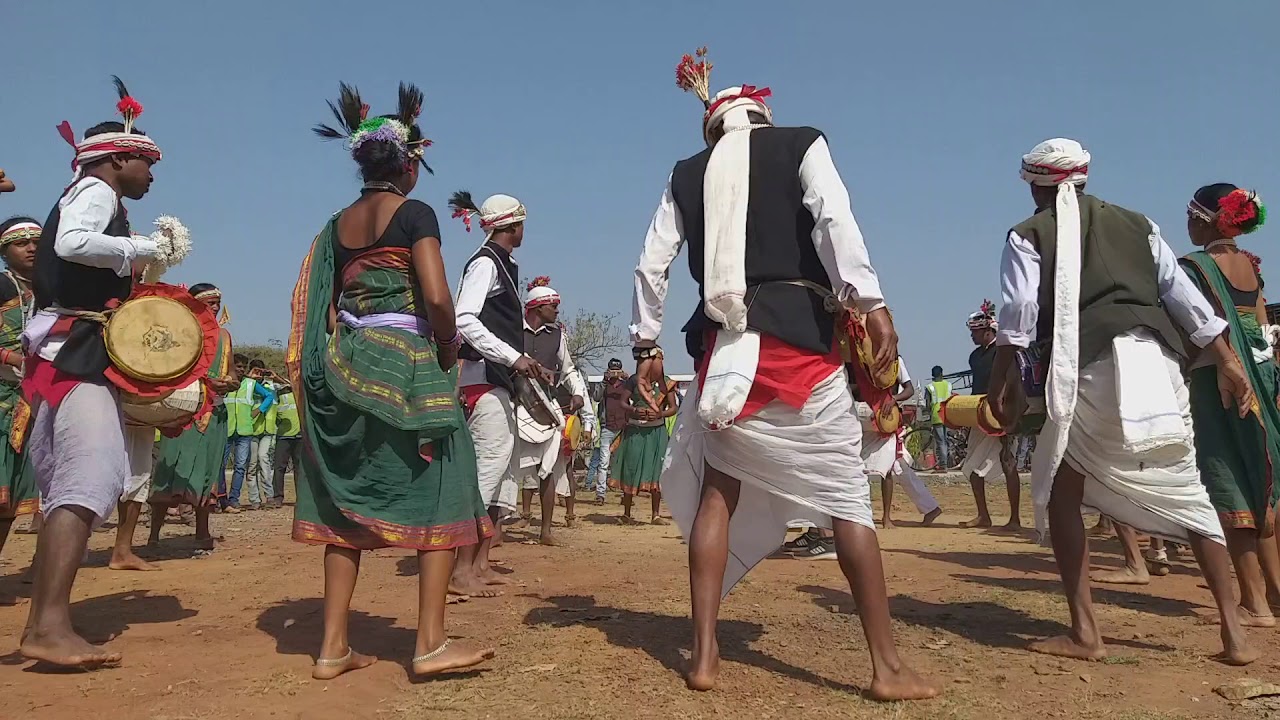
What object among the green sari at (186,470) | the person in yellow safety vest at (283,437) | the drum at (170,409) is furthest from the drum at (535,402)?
the person in yellow safety vest at (283,437)

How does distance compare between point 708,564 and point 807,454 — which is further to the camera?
point 708,564

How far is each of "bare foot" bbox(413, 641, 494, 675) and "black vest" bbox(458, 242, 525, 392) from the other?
2285 mm

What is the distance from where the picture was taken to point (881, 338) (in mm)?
3293

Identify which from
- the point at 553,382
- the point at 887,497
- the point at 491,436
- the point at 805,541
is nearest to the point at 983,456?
the point at 887,497

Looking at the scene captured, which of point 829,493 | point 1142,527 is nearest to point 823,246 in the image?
point 829,493

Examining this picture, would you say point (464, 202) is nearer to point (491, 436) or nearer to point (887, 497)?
point (491, 436)

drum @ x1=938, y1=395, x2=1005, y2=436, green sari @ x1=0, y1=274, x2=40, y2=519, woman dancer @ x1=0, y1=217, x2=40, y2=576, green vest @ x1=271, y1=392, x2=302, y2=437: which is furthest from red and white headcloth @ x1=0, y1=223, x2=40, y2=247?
drum @ x1=938, y1=395, x2=1005, y2=436

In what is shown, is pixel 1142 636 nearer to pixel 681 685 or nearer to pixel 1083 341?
pixel 1083 341

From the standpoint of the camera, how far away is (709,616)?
335 centimetres

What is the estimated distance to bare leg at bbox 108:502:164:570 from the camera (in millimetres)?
6672

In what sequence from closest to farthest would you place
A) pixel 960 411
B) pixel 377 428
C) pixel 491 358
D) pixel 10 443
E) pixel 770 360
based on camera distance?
pixel 770 360 → pixel 377 428 → pixel 10 443 → pixel 491 358 → pixel 960 411

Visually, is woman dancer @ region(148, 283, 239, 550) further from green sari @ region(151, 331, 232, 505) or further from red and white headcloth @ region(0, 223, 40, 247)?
red and white headcloth @ region(0, 223, 40, 247)

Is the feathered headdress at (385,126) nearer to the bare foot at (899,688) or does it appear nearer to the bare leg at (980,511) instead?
the bare foot at (899,688)

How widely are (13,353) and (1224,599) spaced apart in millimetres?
6129
